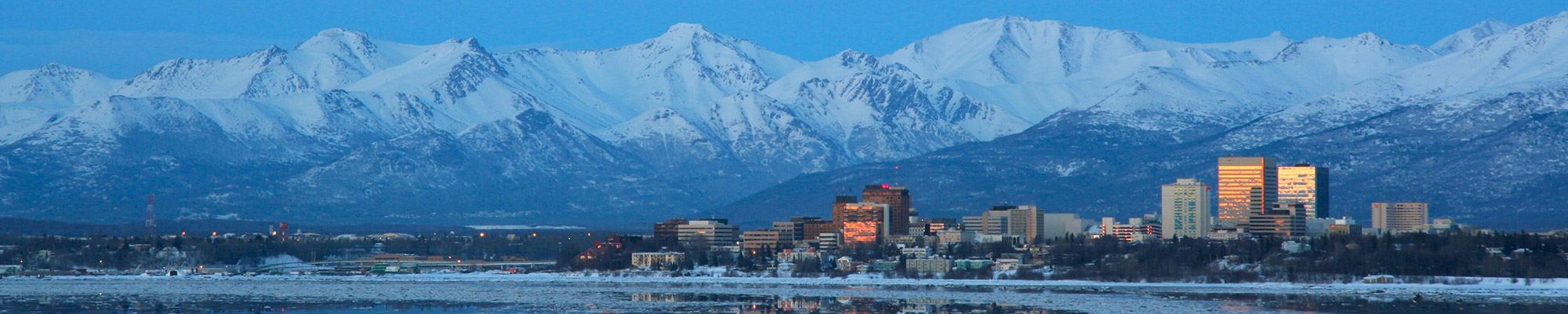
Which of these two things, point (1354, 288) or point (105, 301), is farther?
point (1354, 288)

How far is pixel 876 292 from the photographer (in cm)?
17362

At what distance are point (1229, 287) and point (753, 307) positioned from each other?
51012 mm

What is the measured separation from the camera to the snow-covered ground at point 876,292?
514ft

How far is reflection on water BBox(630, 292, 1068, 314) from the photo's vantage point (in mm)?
144375

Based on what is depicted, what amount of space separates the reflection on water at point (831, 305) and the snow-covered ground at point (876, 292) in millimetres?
2743

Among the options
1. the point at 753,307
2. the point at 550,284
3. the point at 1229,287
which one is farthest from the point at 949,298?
the point at 550,284

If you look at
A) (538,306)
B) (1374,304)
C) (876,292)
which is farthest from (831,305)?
(1374,304)

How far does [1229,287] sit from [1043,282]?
17.8m

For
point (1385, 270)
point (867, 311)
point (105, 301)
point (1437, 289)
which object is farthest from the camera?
point (1385, 270)

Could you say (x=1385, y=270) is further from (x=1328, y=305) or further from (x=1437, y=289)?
(x=1328, y=305)

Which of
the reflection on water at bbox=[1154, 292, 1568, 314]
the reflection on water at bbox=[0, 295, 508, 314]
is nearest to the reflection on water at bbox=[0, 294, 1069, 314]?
the reflection on water at bbox=[0, 295, 508, 314]

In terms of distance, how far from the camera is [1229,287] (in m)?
183

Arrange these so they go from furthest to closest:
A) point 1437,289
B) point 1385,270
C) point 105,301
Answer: point 1385,270 < point 1437,289 < point 105,301

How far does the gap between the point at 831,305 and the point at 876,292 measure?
2308 cm
